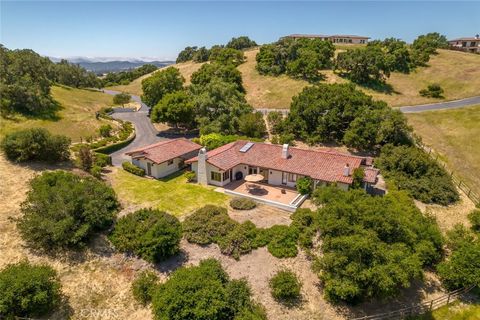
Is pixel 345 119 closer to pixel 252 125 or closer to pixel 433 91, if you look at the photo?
pixel 252 125

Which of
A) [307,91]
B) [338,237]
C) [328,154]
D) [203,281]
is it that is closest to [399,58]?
[307,91]

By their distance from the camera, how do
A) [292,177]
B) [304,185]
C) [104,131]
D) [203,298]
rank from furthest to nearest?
1. [104,131]
2. [292,177]
3. [304,185]
4. [203,298]

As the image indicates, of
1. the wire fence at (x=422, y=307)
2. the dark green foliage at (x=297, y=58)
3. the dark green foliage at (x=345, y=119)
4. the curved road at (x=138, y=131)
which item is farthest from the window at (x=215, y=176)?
the dark green foliage at (x=297, y=58)

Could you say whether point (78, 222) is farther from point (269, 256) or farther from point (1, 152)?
point (1, 152)

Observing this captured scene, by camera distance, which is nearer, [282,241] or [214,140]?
[282,241]

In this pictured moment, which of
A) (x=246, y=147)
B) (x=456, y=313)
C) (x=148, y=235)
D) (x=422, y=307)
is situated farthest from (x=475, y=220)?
(x=148, y=235)

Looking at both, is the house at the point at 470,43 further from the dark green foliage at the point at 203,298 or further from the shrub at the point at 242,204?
the dark green foliage at the point at 203,298
